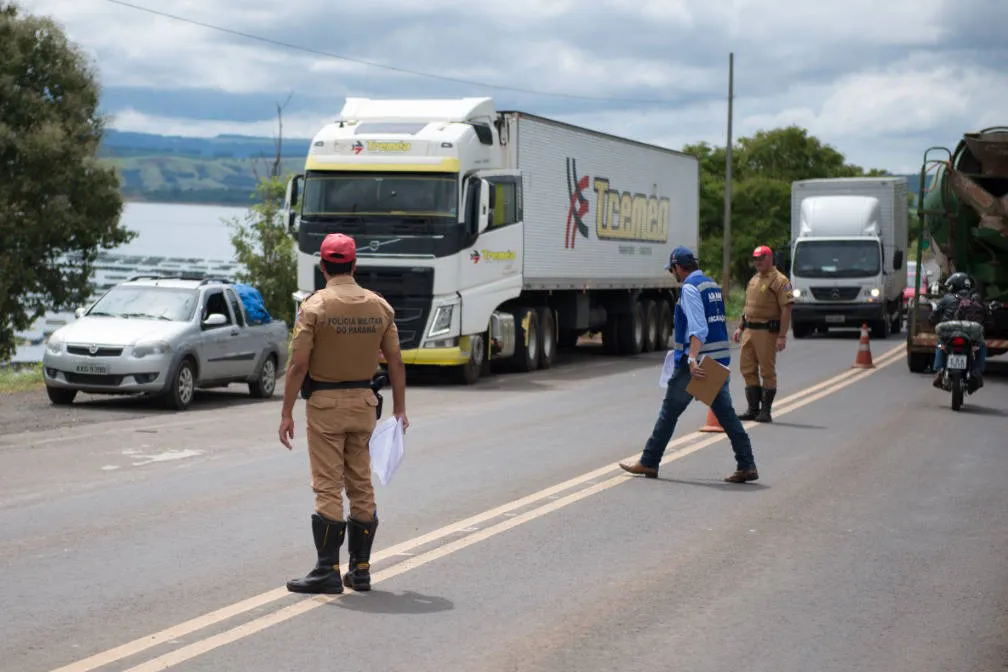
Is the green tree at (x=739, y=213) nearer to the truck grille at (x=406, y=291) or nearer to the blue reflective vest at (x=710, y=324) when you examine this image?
the truck grille at (x=406, y=291)

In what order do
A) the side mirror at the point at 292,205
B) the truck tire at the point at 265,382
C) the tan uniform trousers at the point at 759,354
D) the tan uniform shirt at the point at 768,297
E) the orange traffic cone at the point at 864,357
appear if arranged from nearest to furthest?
the tan uniform shirt at the point at 768,297 → the tan uniform trousers at the point at 759,354 → the truck tire at the point at 265,382 → the side mirror at the point at 292,205 → the orange traffic cone at the point at 864,357

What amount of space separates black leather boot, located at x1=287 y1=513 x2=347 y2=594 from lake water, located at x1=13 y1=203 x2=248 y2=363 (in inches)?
593

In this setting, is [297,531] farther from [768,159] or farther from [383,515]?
[768,159]

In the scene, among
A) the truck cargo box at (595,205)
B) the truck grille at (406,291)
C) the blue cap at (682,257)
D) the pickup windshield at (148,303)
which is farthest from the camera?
the truck cargo box at (595,205)

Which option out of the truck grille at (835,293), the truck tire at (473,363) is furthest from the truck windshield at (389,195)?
the truck grille at (835,293)

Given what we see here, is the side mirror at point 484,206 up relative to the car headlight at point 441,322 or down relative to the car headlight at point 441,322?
up

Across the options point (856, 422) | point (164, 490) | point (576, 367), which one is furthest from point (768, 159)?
point (164, 490)

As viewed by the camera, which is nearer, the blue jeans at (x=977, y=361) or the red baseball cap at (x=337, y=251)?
the red baseball cap at (x=337, y=251)

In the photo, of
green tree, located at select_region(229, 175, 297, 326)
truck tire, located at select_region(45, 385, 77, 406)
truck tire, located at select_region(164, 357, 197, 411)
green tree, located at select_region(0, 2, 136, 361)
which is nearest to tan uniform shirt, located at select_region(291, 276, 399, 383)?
truck tire, located at select_region(164, 357, 197, 411)

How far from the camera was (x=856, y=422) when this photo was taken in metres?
17.1

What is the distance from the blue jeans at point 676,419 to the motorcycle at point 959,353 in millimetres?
7280

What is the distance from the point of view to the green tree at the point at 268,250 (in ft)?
124

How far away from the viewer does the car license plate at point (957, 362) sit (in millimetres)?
18453

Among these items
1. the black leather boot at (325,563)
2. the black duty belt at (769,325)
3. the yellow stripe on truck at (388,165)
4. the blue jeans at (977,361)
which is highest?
the yellow stripe on truck at (388,165)
